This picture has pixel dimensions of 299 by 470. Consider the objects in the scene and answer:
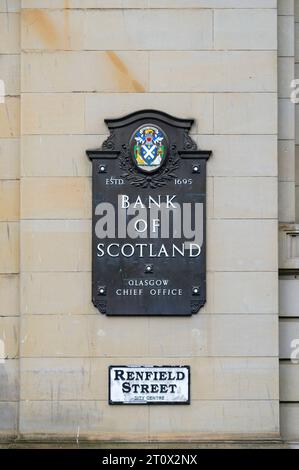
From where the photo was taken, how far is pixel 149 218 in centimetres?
1256

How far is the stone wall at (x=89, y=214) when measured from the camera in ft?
40.9

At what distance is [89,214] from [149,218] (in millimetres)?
706

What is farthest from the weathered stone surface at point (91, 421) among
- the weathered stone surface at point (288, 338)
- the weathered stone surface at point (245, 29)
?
the weathered stone surface at point (245, 29)

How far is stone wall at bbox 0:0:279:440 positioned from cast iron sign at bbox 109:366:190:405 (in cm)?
9

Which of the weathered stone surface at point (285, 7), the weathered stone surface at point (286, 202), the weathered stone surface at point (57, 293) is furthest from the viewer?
the weathered stone surface at point (285, 7)

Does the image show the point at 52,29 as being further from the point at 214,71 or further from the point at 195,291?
the point at 195,291

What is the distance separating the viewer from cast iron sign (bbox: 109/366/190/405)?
12.4 m

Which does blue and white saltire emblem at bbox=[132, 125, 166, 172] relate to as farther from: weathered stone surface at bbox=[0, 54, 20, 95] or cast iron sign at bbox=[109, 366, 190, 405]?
cast iron sign at bbox=[109, 366, 190, 405]

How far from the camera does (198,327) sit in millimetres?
12523

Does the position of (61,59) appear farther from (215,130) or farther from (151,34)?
(215,130)

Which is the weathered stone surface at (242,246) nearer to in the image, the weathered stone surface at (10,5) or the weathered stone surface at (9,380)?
the weathered stone surface at (9,380)

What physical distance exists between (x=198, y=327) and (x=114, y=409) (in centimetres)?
136

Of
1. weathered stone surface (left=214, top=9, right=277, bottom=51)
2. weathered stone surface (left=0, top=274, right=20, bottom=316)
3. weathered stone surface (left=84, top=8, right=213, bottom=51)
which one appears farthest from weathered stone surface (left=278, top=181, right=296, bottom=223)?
weathered stone surface (left=0, top=274, right=20, bottom=316)

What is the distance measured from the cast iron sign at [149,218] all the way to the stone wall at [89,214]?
0.43 ft
